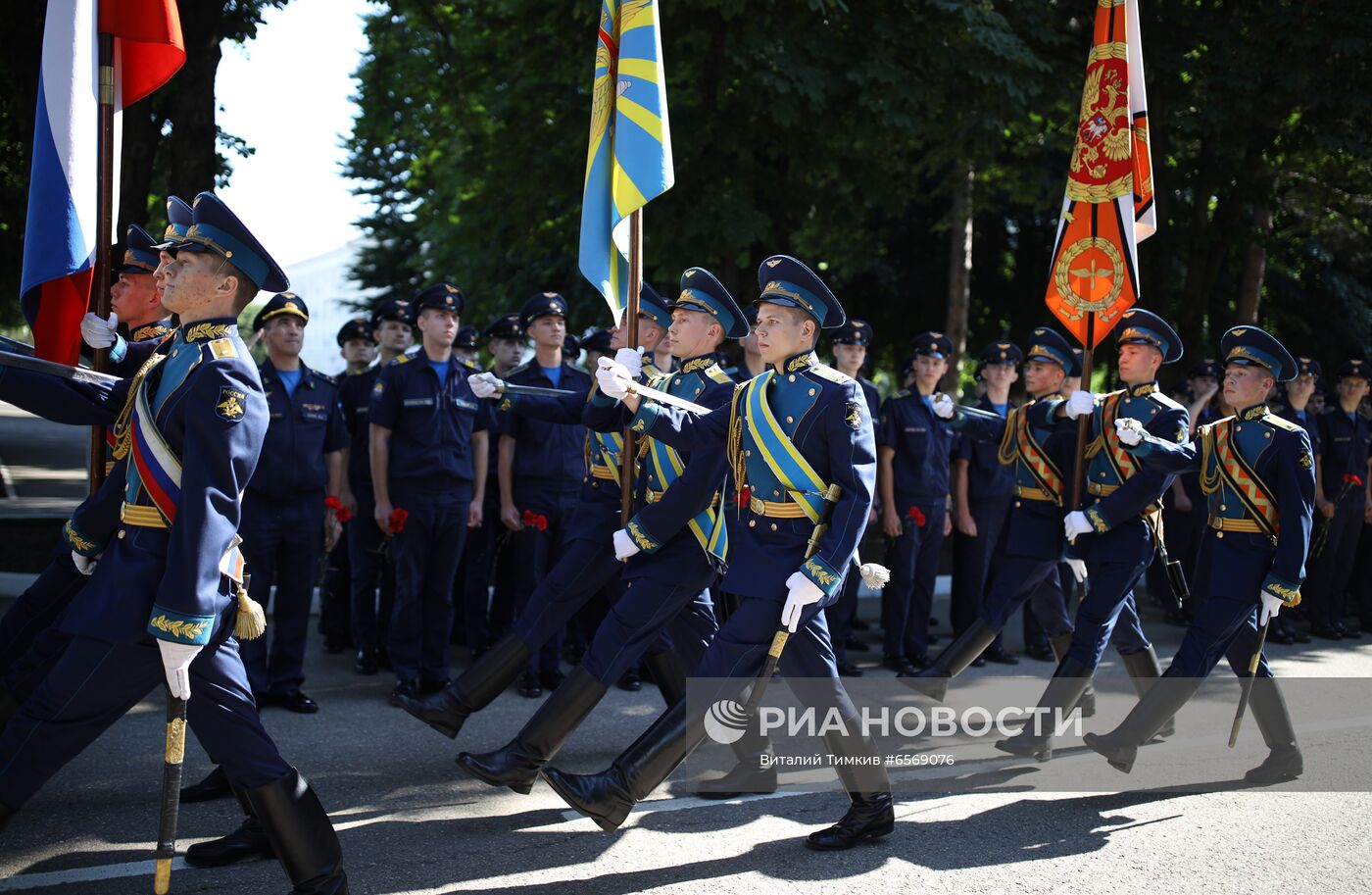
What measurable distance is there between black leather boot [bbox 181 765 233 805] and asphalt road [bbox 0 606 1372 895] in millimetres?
65

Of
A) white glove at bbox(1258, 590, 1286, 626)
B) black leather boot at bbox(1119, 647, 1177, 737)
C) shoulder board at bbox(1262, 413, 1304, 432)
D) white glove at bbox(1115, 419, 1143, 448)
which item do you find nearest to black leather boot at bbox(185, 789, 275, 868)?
white glove at bbox(1115, 419, 1143, 448)

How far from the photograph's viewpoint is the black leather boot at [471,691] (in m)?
5.61

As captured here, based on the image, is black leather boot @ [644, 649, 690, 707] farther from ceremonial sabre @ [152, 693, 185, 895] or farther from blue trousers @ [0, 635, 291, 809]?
ceremonial sabre @ [152, 693, 185, 895]

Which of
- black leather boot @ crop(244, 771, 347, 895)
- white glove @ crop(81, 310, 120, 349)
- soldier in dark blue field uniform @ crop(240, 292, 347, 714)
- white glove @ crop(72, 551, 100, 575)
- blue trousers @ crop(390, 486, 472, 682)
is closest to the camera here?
black leather boot @ crop(244, 771, 347, 895)

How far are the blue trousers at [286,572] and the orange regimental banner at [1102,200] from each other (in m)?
4.27

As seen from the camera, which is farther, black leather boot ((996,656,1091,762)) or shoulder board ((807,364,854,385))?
black leather boot ((996,656,1091,762))

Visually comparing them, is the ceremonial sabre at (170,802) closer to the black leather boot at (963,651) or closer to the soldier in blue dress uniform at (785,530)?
the soldier in blue dress uniform at (785,530)

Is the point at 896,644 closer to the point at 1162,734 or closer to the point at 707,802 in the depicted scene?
the point at 1162,734

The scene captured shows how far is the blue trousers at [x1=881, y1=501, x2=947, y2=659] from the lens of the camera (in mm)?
8844

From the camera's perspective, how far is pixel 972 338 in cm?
2309

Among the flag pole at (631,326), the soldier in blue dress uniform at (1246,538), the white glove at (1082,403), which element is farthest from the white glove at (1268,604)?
the flag pole at (631,326)

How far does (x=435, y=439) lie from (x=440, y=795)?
2.57 metres

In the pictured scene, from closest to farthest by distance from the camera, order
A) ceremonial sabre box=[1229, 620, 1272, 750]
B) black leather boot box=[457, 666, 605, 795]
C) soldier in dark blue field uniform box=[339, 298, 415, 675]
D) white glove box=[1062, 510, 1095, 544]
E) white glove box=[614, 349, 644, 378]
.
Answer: black leather boot box=[457, 666, 605, 795]
white glove box=[614, 349, 644, 378]
ceremonial sabre box=[1229, 620, 1272, 750]
white glove box=[1062, 510, 1095, 544]
soldier in dark blue field uniform box=[339, 298, 415, 675]

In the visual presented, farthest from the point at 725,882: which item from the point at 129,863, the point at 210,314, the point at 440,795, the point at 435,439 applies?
the point at 435,439
